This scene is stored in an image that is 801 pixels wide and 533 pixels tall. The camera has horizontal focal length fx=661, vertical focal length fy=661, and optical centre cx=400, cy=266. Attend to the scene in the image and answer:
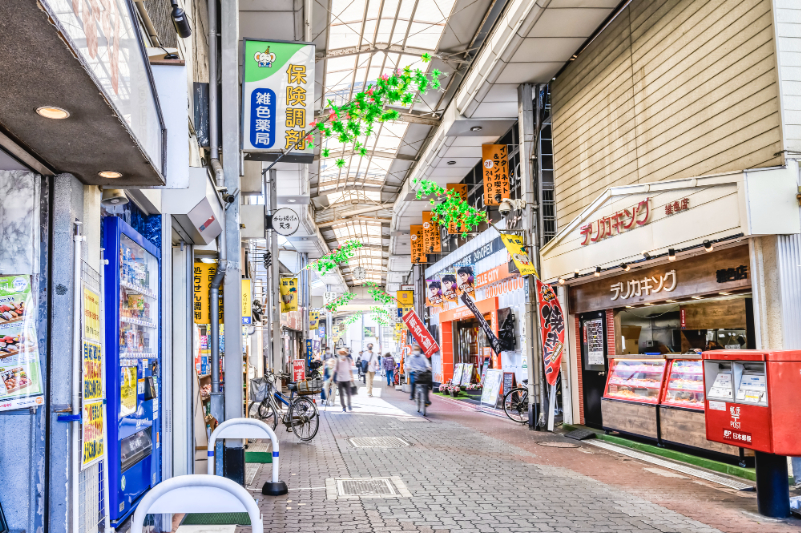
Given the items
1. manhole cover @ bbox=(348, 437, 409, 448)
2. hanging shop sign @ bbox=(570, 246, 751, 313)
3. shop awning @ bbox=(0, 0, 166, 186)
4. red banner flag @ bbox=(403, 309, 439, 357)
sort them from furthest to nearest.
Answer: red banner flag @ bbox=(403, 309, 439, 357)
manhole cover @ bbox=(348, 437, 409, 448)
hanging shop sign @ bbox=(570, 246, 751, 313)
shop awning @ bbox=(0, 0, 166, 186)

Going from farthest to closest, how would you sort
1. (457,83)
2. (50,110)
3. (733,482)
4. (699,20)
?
1. (457,83)
2. (699,20)
3. (733,482)
4. (50,110)

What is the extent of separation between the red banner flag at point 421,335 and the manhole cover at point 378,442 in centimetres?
817

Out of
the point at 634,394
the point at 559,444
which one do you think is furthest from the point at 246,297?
the point at 634,394

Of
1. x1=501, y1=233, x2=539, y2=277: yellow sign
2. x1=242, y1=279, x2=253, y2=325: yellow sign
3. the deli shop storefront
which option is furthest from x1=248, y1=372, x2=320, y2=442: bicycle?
the deli shop storefront

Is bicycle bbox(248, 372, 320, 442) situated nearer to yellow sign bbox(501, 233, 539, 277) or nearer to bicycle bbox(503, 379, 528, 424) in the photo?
bicycle bbox(503, 379, 528, 424)

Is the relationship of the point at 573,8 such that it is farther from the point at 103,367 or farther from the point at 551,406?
the point at 103,367

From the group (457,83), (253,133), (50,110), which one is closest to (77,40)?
(50,110)

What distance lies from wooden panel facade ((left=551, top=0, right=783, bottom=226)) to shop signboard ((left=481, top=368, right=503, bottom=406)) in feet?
18.4

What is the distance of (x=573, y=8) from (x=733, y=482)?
6841mm

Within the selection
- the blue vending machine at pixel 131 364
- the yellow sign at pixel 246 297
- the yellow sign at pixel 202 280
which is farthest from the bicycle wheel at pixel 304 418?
the blue vending machine at pixel 131 364

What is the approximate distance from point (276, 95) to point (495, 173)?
8.71 meters

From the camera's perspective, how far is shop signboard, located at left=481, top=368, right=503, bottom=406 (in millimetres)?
16594

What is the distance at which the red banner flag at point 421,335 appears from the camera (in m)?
19.5

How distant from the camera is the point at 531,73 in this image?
40.4 feet
